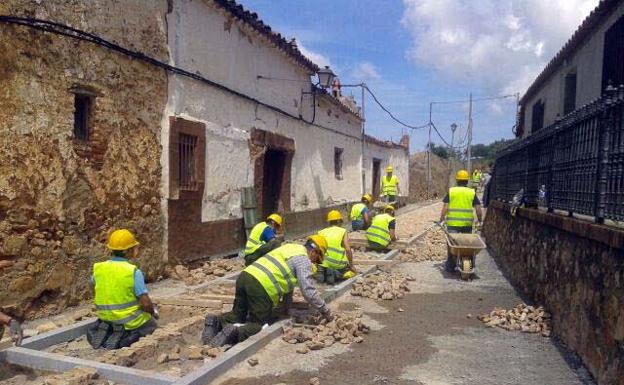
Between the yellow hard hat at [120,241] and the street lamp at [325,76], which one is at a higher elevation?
the street lamp at [325,76]

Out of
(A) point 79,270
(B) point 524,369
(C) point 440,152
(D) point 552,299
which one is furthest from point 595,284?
(C) point 440,152

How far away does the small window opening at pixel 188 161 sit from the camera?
862 centimetres

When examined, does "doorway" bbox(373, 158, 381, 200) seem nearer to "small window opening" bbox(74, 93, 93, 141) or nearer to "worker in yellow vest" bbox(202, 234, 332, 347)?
"small window opening" bbox(74, 93, 93, 141)

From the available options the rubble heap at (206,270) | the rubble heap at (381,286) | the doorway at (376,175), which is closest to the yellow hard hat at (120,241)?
the rubble heap at (206,270)

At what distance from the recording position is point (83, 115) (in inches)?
264

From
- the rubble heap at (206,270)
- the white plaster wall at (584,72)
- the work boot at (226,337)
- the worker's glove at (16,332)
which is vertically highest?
the white plaster wall at (584,72)

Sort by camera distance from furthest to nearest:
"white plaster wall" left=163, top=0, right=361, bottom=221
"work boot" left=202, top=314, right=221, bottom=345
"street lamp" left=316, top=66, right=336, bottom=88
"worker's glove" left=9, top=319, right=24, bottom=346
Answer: "street lamp" left=316, top=66, right=336, bottom=88, "white plaster wall" left=163, top=0, right=361, bottom=221, "work boot" left=202, top=314, right=221, bottom=345, "worker's glove" left=9, top=319, right=24, bottom=346

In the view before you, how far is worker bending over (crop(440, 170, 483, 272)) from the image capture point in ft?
30.2

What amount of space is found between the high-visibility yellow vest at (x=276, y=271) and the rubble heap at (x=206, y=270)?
2891mm

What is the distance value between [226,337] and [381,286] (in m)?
3.46

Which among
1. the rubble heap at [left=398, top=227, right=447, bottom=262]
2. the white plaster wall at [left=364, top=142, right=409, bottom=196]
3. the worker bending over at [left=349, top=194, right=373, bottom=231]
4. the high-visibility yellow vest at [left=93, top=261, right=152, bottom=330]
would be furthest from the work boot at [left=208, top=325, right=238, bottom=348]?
the white plaster wall at [left=364, top=142, right=409, bottom=196]

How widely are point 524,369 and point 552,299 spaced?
58.1 inches

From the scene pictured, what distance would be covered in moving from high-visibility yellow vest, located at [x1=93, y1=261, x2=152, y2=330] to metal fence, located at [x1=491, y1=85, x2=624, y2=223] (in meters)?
4.36

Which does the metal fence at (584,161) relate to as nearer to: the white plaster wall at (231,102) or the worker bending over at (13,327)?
the worker bending over at (13,327)
